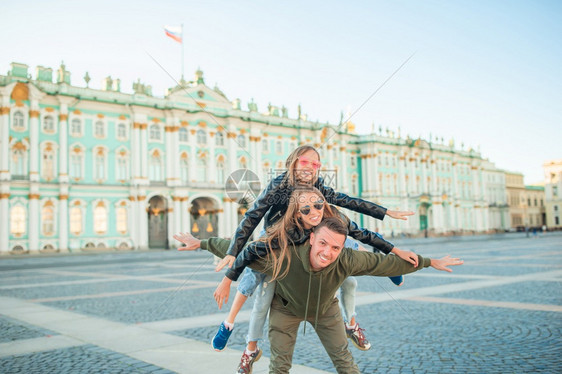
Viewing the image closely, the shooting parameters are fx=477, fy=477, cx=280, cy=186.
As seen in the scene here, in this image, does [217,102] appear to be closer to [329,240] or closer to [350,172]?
[350,172]

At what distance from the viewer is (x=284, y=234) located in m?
3.33

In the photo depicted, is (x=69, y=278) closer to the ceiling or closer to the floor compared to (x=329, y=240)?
closer to the floor

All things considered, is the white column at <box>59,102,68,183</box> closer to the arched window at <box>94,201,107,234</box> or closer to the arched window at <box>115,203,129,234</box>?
the arched window at <box>94,201,107,234</box>

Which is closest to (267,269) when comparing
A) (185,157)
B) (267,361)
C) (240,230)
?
(240,230)

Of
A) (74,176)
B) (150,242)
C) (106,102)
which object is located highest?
(106,102)

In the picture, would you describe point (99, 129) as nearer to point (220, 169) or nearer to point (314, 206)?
point (220, 169)

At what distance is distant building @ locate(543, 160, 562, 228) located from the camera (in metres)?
94.2

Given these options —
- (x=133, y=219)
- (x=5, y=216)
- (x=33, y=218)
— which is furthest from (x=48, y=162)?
(x=133, y=219)

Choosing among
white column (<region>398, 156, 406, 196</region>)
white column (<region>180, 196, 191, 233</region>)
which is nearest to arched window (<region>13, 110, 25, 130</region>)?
white column (<region>180, 196, 191, 233</region>)

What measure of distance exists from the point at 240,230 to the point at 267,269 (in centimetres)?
37

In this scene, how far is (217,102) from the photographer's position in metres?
43.6

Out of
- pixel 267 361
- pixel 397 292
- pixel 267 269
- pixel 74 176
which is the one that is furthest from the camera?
pixel 74 176

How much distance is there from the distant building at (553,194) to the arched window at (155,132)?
3293 inches

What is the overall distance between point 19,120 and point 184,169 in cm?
1310
